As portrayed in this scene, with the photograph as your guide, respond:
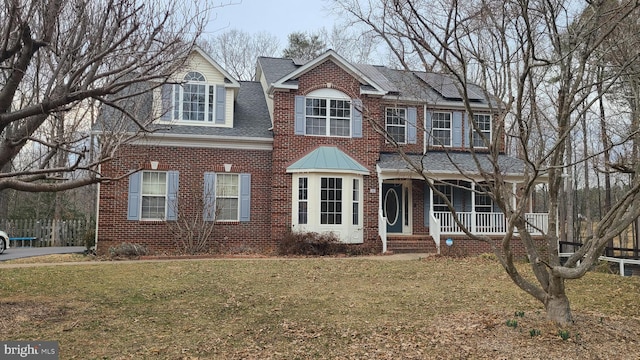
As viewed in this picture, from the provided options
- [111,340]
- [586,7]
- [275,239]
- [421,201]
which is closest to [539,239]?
[421,201]

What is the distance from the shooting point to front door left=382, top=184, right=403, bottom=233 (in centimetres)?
1886

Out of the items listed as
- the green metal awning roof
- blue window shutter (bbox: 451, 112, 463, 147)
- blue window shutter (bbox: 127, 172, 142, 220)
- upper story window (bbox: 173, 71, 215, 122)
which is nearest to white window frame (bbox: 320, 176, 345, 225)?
the green metal awning roof

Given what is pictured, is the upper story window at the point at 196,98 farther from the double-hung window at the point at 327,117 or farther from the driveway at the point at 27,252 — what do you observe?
the driveway at the point at 27,252

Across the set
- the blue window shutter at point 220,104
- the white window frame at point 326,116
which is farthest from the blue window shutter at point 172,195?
the white window frame at point 326,116

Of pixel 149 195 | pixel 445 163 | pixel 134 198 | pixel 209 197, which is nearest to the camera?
pixel 134 198

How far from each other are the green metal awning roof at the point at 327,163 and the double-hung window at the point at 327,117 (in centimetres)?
67

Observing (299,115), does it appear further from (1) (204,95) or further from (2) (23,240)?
(2) (23,240)

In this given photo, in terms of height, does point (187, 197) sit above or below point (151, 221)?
above

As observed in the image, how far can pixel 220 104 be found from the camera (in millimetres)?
16969

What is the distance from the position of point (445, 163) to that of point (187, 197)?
30.0 ft

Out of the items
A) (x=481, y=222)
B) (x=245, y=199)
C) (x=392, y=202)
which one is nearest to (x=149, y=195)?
(x=245, y=199)

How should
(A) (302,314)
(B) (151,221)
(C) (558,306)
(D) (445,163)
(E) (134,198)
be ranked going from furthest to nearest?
(D) (445,163) → (B) (151,221) → (E) (134,198) → (A) (302,314) → (C) (558,306)

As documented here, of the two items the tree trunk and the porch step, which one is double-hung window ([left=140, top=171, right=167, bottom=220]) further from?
the tree trunk

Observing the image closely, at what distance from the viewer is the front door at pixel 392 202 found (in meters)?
18.9
